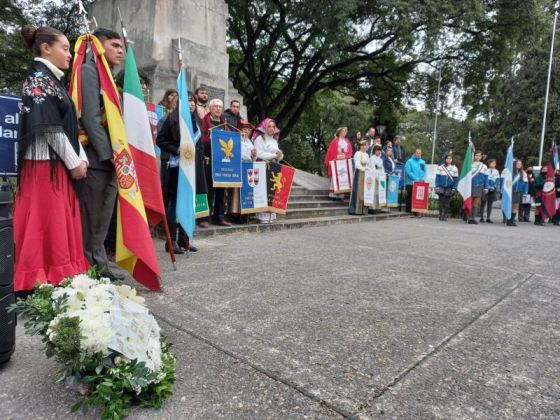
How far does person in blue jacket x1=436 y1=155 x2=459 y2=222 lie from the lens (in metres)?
11.8

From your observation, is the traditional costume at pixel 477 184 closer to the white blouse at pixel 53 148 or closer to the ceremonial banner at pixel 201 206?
the ceremonial banner at pixel 201 206

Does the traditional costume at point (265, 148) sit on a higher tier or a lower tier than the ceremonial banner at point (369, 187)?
higher

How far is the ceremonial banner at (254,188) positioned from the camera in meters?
7.22

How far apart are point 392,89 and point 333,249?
16308 millimetres

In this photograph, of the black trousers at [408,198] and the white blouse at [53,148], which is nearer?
the white blouse at [53,148]

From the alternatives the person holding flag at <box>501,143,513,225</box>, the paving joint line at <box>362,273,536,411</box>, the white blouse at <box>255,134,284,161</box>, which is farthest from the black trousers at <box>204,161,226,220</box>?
the person holding flag at <box>501,143,513,225</box>

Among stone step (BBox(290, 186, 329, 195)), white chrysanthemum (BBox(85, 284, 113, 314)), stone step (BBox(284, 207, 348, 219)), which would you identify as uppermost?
stone step (BBox(290, 186, 329, 195))

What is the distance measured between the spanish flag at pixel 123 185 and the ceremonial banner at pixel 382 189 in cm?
866

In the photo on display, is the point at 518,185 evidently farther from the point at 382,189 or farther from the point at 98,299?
the point at 98,299

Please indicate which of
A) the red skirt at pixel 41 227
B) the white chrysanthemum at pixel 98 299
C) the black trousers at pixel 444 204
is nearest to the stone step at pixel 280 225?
the black trousers at pixel 444 204

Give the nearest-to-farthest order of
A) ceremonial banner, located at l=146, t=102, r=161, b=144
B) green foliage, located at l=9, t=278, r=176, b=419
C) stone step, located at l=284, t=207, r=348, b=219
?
green foliage, located at l=9, t=278, r=176, b=419
ceremonial banner, located at l=146, t=102, r=161, b=144
stone step, located at l=284, t=207, r=348, b=219

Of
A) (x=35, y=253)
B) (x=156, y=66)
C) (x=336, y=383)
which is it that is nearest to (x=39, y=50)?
(x=35, y=253)

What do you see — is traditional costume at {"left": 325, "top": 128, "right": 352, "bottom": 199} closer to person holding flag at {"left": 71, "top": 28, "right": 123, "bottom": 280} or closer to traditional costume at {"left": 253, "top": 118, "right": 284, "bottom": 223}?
traditional costume at {"left": 253, "top": 118, "right": 284, "bottom": 223}

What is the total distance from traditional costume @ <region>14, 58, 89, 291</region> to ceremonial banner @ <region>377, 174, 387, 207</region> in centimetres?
914
